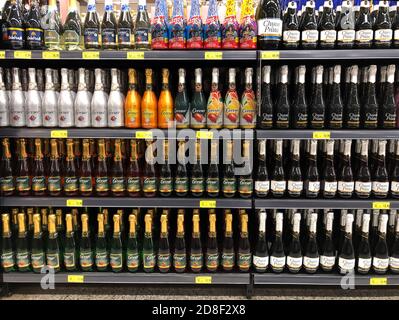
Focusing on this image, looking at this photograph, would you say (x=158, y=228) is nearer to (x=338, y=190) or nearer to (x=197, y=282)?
(x=197, y=282)

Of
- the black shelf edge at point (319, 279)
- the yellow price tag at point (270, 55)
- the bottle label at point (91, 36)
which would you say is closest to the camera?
the yellow price tag at point (270, 55)

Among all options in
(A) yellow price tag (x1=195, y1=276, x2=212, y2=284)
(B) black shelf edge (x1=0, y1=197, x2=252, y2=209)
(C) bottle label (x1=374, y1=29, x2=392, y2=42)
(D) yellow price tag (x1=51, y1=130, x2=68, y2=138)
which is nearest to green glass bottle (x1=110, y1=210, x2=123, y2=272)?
(B) black shelf edge (x1=0, y1=197, x2=252, y2=209)

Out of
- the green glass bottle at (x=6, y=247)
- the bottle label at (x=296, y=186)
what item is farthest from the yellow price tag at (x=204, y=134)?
the green glass bottle at (x=6, y=247)

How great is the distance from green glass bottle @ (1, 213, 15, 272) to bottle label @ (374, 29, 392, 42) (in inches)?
96.9

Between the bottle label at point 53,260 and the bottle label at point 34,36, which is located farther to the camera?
the bottle label at point 53,260

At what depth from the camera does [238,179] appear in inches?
91.6

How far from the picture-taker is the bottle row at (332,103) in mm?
2227

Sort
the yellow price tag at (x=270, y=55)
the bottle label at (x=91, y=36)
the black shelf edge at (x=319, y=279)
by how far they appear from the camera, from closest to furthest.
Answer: the yellow price tag at (x=270, y=55), the bottle label at (x=91, y=36), the black shelf edge at (x=319, y=279)

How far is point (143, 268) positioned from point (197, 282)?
0.35m

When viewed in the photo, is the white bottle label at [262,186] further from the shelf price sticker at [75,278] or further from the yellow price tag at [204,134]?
the shelf price sticker at [75,278]

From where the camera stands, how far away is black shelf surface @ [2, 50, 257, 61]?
2.12m

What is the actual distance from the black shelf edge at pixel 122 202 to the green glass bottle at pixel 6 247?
111 millimetres

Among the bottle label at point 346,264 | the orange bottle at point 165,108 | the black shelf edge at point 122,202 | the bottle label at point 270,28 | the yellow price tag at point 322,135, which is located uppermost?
the bottle label at point 270,28

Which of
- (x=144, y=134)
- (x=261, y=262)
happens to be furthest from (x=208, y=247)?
(x=144, y=134)
